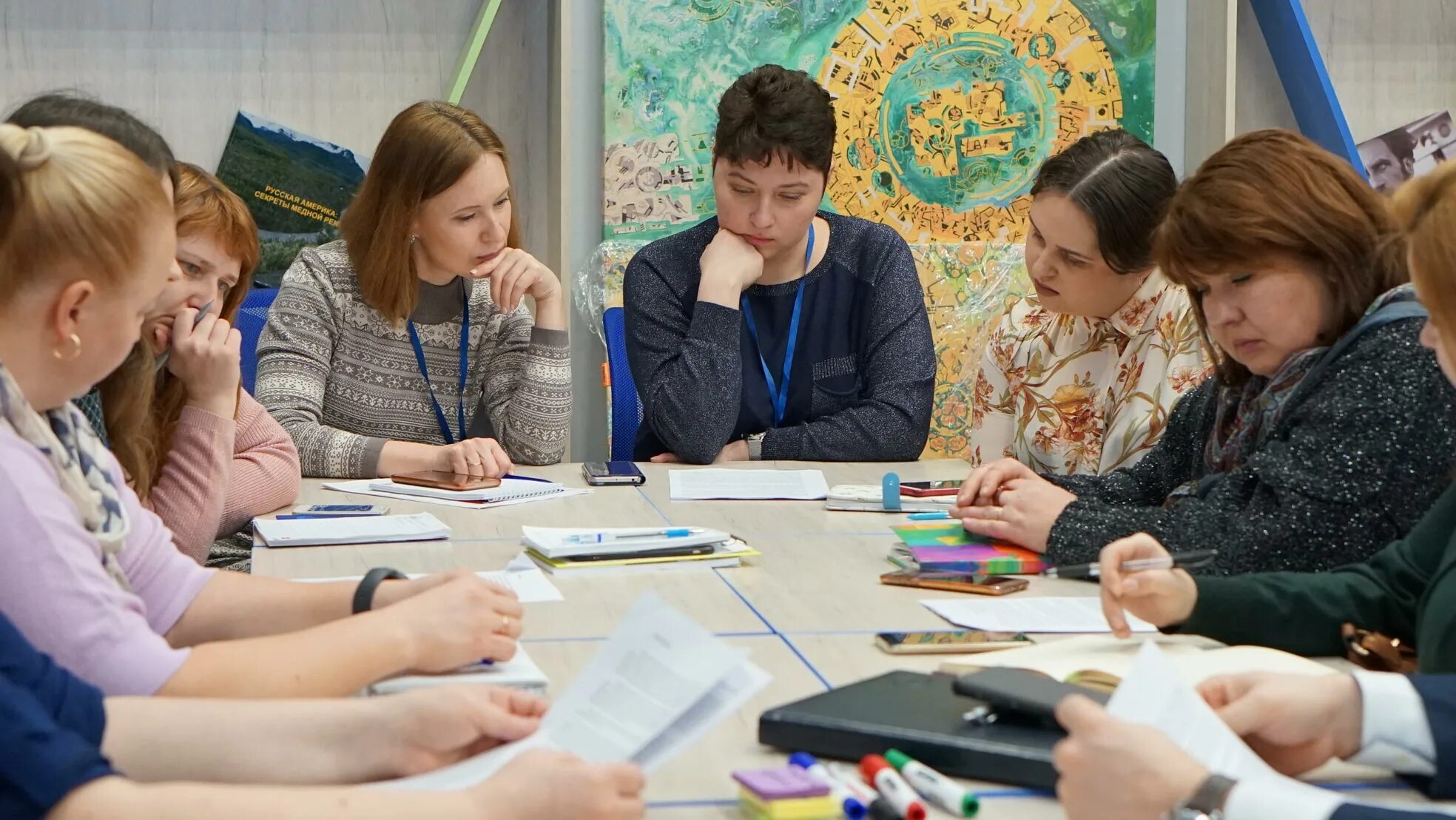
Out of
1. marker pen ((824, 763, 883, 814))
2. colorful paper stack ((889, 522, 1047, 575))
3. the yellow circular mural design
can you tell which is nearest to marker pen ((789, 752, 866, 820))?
marker pen ((824, 763, 883, 814))

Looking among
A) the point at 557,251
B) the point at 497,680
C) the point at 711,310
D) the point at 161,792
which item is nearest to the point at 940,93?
the point at 557,251

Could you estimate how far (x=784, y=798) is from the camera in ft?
2.89

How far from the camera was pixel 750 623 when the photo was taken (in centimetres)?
142

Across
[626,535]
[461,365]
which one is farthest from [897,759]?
[461,365]

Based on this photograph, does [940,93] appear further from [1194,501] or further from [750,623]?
[750,623]

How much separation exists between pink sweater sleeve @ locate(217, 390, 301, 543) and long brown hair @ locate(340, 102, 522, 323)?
18.4 inches

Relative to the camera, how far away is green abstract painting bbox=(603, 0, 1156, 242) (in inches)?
146

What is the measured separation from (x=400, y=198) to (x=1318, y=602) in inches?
72.6

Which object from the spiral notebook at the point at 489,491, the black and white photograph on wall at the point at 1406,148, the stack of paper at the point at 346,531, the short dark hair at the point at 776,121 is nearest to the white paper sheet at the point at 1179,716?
the stack of paper at the point at 346,531

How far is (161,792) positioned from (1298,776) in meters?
0.76

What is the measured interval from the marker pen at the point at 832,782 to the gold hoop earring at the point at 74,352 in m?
0.64

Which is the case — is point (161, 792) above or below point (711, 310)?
below

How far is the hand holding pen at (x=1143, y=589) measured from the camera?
1.31 m

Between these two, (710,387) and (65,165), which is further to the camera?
(710,387)
